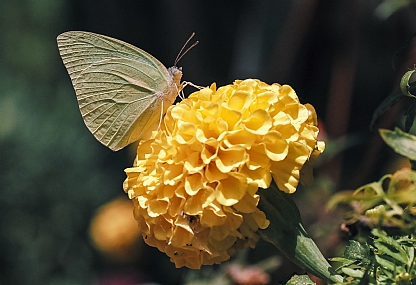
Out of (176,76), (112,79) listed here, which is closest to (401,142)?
(176,76)

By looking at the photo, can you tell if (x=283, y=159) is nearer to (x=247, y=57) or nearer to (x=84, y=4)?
(x=247, y=57)

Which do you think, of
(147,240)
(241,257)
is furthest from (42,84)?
(147,240)

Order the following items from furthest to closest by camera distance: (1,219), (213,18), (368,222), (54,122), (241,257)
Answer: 1. (213,18)
2. (54,122)
3. (1,219)
4. (241,257)
5. (368,222)

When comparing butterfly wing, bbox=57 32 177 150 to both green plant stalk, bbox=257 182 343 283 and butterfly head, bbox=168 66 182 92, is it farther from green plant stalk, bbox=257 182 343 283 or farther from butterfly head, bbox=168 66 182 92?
green plant stalk, bbox=257 182 343 283

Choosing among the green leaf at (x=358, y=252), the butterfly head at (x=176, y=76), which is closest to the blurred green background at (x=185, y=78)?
the butterfly head at (x=176, y=76)

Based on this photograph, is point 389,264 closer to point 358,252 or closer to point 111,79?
point 358,252

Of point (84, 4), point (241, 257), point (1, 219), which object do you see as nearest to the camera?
point (241, 257)
